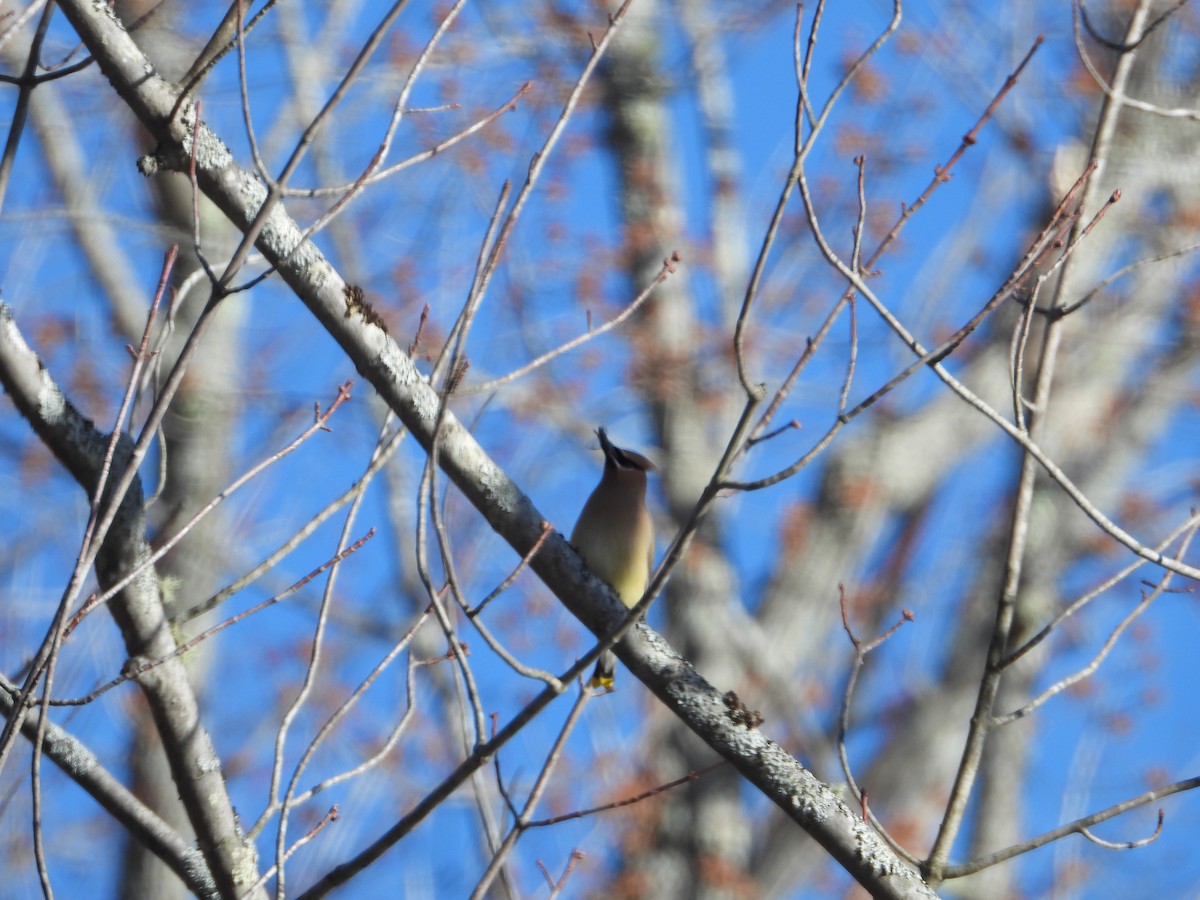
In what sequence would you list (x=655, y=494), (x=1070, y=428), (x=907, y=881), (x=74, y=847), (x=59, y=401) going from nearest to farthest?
(x=59, y=401) → (x=907, y=881) → (x=655, y=494) → (x=1070, y=428) → (x=74, y=847)

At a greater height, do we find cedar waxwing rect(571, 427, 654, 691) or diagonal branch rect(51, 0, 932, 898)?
cedar waxwing rect(571, 427, 654, 691)

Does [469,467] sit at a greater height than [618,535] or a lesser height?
lesser

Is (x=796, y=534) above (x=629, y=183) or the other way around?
the other way around

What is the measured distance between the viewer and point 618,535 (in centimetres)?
527

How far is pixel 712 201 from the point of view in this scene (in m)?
9.97

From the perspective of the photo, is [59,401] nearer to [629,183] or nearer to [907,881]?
[907,881]

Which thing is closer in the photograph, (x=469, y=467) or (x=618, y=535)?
(x=469, y=467)

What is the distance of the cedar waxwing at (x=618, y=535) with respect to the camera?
17.3 ft

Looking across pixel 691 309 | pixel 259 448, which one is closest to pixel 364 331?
pixel 259 448

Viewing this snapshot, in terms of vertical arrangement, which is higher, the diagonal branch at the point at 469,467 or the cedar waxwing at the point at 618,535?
the cedar waxwing at the point at 618,535

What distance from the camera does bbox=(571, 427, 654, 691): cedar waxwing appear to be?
5.27 meters

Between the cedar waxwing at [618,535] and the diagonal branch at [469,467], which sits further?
the cedar waxwing at [618,535]

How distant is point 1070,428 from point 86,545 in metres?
8.41

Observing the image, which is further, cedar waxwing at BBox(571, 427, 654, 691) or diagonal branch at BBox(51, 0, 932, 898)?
cedar waxwing at BBox(571, 427, 654, 691)
